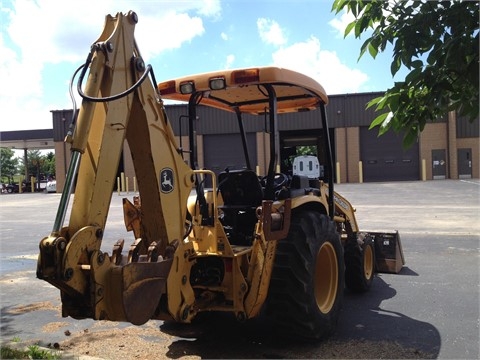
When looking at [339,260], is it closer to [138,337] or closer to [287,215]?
[287,215]

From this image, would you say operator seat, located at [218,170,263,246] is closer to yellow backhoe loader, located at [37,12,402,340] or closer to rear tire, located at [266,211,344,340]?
yellow backhoe loader, located at [37,12,402,340]

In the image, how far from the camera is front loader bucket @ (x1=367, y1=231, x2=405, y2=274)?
721 cm

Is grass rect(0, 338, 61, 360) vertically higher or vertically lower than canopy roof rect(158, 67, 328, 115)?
lower

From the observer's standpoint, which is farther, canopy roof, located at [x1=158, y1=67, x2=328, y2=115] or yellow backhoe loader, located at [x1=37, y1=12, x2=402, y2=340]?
canopy roof, located at [x1=158, y1=67, x2=328, y2=115]

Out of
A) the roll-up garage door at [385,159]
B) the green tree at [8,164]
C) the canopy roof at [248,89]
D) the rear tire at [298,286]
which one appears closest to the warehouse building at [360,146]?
the roll-up garage door at [385,159]

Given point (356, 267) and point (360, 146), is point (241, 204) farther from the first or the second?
point (360, 146)

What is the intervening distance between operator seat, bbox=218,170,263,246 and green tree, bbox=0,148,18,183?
5989cm

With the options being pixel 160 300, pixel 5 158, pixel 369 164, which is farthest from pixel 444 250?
pixel 5 158

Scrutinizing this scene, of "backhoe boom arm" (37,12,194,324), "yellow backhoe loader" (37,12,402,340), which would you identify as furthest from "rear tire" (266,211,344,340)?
"backhoe boom arm" (37,12,194,324)

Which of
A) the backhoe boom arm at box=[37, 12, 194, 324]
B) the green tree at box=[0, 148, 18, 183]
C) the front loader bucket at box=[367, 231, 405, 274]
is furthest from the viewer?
the green tree at box=[0, 148, 18, 183]

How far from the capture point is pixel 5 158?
6191 centimetres

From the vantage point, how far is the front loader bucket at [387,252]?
7.21 metres

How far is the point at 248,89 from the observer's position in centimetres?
506

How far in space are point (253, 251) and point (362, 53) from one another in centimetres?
201
